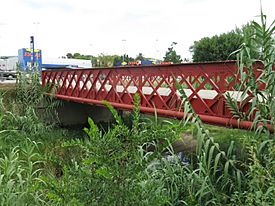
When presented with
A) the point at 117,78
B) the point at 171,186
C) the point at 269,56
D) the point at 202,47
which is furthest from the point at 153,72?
the point at 202,47

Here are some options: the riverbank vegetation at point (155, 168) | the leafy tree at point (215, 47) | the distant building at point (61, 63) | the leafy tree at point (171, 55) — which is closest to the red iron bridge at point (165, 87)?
the riverbank vegetation at point (155, 168)

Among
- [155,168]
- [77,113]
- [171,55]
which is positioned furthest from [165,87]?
[171,55]

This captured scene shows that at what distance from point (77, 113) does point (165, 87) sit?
869cm

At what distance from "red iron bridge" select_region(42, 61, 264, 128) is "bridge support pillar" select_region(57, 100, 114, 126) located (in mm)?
2320

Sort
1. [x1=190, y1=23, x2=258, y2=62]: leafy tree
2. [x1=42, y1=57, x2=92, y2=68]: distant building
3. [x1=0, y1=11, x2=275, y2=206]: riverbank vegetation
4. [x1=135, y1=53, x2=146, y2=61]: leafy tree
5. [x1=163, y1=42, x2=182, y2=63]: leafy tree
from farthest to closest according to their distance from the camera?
[x1=135, y1=53, x2=146, y2=61]: leafy tree, [x1=163, y1=42, x2=182, y2=63]: leafy tree, [x1=42, y1=57, x2=92, y2=68]: distant building, [x1=190, y1=23, x2=258, y2=62]: leafy tree, [x1=0, y1=11, x2=275, y2=206]: riverbank vegetation

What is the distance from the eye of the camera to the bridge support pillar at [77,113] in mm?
17531

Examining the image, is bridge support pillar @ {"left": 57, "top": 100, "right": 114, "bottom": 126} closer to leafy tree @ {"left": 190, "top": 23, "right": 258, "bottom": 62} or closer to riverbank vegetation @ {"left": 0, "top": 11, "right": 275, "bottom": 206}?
riverbank vegetation @ {"left": 0, "top": 11, "right": 275, "bottom": 206}

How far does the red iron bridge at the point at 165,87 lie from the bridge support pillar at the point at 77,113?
7.61 feet

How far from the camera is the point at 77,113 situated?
18312 millimetres

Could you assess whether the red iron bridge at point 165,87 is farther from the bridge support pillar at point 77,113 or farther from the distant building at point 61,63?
the distant building at point 61,63

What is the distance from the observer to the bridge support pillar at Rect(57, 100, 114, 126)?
17531 millimetres

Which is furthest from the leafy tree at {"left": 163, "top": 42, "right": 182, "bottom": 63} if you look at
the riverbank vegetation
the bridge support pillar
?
the riverbank vegetation

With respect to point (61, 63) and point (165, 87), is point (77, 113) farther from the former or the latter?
point (61, 63)

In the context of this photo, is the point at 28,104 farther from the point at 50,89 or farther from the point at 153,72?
the point at 153,72
